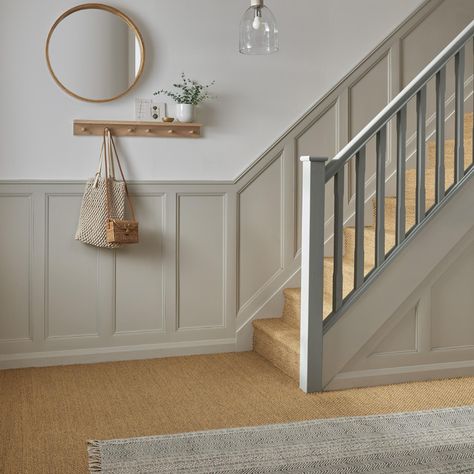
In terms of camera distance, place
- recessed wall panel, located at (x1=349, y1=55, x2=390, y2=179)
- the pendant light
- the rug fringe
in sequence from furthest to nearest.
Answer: recessed wall panel, located at (x1=349, y1=55, x2=390, y2=179), the pendant light, the rug fringe

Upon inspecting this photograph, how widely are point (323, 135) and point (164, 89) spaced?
1148mm

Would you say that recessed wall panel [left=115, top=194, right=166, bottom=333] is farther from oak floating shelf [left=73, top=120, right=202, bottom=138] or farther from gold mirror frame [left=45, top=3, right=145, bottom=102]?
gold mirror frame [left=45, top=3, right=145, bottom=102]

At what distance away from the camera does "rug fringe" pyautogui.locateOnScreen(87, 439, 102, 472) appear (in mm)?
2949

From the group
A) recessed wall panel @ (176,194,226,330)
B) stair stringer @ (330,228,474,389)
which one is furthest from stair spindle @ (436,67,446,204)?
recessed wall panel @ (176,194,226,330)

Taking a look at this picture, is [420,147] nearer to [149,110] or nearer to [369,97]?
[369,97]

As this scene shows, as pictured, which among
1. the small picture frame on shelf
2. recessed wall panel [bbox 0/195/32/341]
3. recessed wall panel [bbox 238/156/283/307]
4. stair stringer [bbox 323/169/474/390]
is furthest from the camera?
recessed wall panel [bbox 238/156/283/307]

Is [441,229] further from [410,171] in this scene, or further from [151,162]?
[151,162]

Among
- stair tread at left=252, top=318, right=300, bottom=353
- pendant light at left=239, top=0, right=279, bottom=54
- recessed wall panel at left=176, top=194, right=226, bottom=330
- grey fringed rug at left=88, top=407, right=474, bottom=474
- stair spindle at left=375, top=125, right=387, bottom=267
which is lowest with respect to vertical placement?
grey fringed rug at left=88, top=407, right=474, bottom=474

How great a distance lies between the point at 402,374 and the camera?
4.18 meters

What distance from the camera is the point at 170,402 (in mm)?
3850

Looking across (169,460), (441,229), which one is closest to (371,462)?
(169,460)

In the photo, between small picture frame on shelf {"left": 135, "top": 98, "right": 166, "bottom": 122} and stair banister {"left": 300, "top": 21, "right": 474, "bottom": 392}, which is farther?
small picture frame on shelf {"left": 135, "top": 98, "right": 166, "bottom": 122}

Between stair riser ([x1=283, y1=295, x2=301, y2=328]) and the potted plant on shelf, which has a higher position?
the potted plant on shelf

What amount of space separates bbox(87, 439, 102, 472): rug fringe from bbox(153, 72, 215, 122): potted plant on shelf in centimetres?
227
